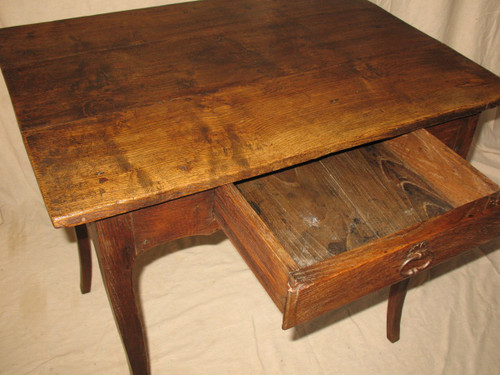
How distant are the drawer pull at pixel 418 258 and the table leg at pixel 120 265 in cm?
44

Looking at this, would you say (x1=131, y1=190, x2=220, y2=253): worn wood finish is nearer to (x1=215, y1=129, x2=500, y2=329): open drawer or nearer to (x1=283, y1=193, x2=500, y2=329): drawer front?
(x1=215, y1=129, x2=500, y2=329): open drawer

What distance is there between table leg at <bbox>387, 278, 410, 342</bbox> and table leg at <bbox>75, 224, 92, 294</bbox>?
0.79m

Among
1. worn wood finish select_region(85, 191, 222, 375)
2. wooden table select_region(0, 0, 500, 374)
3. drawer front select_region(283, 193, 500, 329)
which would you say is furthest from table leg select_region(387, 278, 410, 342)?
worn wood finish select_region(85, 191, 222, 375)

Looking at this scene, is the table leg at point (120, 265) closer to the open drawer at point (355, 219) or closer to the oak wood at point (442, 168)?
the open drawer at point (355, 219)

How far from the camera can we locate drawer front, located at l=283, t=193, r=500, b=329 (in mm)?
662

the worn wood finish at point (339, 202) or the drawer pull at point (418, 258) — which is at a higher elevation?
the drawer pull at point (418, 258)

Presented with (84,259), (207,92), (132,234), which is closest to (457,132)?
(207,92)

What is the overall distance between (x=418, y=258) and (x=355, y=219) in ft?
0.83

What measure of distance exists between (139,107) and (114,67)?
16 cm

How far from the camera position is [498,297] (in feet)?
4.65

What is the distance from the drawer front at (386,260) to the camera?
662 millimetres

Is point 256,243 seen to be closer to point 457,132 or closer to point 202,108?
point 202,108

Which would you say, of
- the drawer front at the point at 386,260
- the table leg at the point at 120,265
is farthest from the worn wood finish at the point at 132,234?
the drawer front at the point at 386,260

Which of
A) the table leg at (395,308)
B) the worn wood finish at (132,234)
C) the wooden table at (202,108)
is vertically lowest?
the table leg at (395,308)
